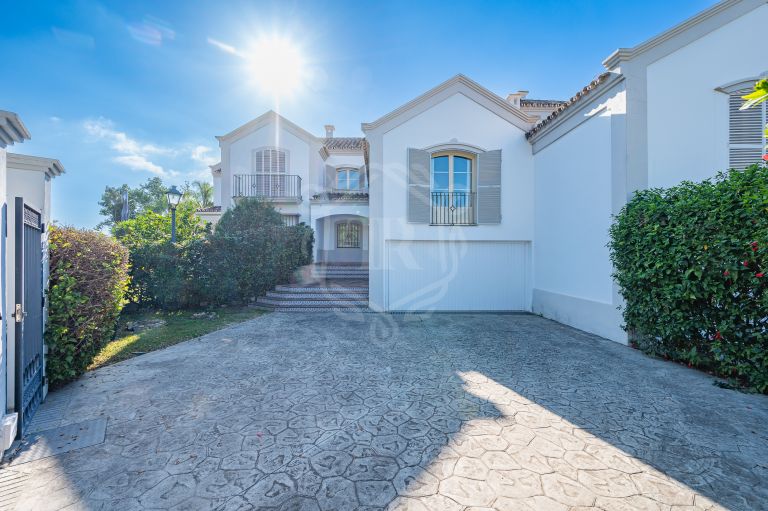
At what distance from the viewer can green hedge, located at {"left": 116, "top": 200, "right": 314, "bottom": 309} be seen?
8914mm

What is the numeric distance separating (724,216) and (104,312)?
8.82 m

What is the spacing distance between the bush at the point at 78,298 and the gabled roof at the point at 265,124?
40.3 feet

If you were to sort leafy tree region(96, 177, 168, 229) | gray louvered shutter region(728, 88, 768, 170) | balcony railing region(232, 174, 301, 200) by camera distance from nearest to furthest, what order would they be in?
gray louvered shutter region(728, 88, 768, 170), balcony railing region(232, 174, 301, 200), leafy tree region(96, 177, 168, 229)

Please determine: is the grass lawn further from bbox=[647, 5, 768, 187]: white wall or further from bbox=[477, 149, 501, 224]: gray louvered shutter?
bbox=[647, 5, 768, 187]: white wall

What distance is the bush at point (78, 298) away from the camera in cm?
383

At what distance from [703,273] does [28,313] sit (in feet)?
28.0

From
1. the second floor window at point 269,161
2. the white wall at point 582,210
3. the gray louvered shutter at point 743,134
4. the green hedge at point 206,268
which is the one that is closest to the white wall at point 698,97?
the gray louvered shutter at point 743,134

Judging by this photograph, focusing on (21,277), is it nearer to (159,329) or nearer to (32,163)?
(32,163)

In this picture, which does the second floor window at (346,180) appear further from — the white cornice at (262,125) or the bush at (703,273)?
the bush at (703,273)

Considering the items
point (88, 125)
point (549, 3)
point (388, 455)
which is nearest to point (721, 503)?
point (388, 455)

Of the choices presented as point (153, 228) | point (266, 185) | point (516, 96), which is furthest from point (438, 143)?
point (153, 228)

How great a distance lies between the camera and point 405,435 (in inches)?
117

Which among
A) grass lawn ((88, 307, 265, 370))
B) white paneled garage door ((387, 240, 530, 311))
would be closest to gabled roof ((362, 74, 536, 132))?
white paneled garage door ((387, 240, 530, 311))

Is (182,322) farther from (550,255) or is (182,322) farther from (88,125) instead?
(550,255)
